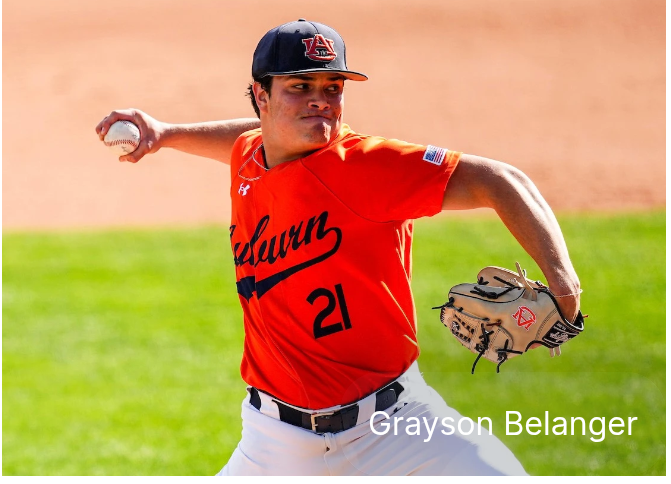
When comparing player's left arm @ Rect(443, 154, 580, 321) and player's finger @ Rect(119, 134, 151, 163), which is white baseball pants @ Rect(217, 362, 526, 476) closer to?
player's left arm @ Rect(443, 154, 580, 321)

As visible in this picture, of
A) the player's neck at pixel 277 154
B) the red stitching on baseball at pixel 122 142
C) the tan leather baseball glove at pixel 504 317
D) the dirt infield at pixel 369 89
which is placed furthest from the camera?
the dirt infield at pixel 369 89

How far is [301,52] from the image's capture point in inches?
130

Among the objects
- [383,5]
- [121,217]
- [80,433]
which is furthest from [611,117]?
[80,433]

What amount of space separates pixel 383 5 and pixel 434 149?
1723 cm

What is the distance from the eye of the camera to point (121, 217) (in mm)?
13344

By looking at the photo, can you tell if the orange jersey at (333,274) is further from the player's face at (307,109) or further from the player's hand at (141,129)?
the player's hand at (141,129)

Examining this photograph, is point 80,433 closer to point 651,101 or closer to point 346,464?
point 346,464

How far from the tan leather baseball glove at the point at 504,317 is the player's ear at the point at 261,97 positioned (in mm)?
941

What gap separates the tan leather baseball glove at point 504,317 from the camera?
3.11 m

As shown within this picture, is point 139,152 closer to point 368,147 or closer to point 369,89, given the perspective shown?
point 368,147

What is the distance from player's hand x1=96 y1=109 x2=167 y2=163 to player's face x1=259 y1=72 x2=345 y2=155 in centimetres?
88

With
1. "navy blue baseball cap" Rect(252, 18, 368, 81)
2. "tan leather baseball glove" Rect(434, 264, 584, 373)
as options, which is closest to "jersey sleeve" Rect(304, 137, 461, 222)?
"navy blue baseball cap" Rect(252, 18, 368, 81)

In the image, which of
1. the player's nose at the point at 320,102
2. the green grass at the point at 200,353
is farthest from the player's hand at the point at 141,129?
the green grass at the point at 200,353

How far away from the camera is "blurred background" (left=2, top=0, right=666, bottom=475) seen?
7.80 meters
